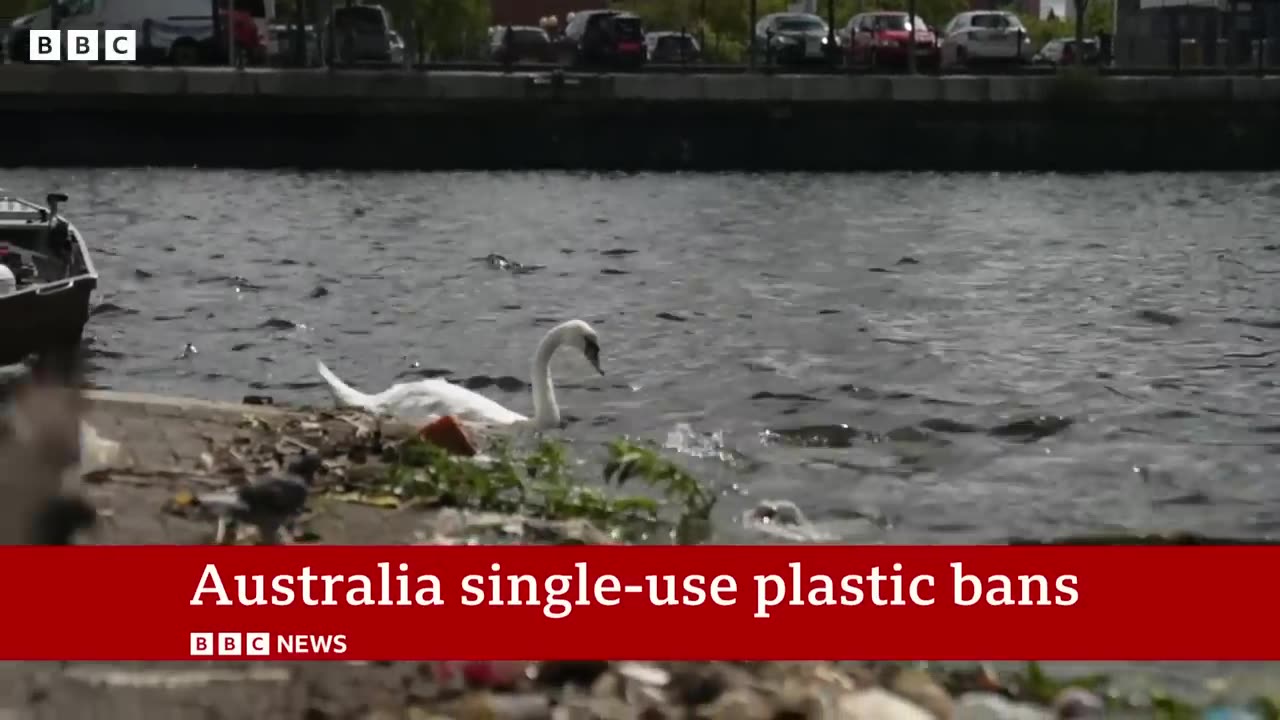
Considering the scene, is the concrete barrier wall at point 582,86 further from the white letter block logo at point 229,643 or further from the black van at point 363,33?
the white letter block logo at point 229,643

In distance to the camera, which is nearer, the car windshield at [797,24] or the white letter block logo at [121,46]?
the white letter block logo at [121,46]

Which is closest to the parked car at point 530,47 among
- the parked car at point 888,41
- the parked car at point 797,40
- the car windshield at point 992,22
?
the parked car at point 797,40

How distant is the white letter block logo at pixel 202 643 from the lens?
24.4 ft

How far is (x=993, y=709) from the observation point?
748 centimetres

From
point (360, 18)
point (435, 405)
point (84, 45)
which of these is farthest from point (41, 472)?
point (360, 18)

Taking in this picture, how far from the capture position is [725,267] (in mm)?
32969

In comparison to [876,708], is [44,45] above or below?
above

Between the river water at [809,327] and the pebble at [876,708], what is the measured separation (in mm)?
1895

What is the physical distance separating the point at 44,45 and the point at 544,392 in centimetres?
4752

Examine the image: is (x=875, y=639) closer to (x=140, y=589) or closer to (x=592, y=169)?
(x=140, y=589)

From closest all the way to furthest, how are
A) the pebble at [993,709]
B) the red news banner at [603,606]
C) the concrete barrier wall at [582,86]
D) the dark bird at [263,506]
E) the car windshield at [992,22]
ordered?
the pebble at [993,709], the red news banner at [603,606], the dark bird at [263,506], the concrete barrier wall at [582,86], the car windshield at [992,22]

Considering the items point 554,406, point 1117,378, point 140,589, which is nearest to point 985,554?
point 140,589

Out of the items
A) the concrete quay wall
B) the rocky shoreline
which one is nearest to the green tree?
the concrete quay wall

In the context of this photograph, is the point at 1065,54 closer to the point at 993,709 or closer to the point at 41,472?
the point at 41,472
